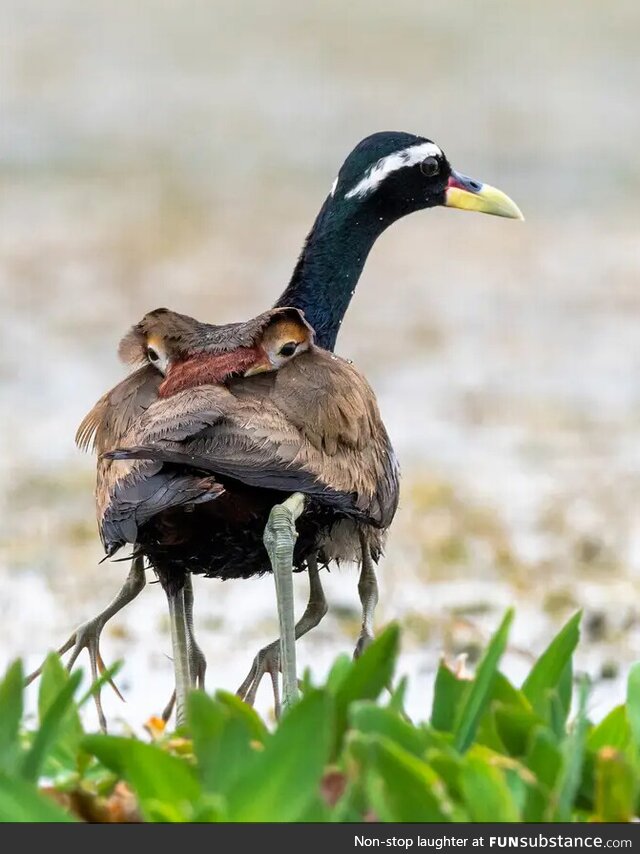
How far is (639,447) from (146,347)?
460 cm

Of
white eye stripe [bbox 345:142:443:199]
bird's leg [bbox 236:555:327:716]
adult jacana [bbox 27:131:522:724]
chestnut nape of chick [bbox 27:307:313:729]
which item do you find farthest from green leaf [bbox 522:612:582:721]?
white eye stripe [bbox 345:142:443:199]

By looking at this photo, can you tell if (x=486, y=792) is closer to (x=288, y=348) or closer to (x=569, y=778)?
(x=569, y=778)

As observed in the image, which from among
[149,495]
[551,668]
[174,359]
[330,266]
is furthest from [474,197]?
[551,668]

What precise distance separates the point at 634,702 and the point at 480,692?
1.13 feet

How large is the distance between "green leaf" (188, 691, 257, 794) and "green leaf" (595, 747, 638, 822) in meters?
0.49

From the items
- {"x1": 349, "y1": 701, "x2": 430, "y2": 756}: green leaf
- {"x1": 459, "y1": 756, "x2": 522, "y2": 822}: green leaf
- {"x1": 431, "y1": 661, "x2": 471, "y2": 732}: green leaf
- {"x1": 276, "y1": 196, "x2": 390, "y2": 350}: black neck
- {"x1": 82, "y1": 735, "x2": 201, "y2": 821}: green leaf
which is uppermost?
{"x1": 276, "y1": 196, "x2": 390, "y2": 350}: black neck

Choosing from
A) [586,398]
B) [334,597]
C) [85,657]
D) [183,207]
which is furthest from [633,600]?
[183,207]

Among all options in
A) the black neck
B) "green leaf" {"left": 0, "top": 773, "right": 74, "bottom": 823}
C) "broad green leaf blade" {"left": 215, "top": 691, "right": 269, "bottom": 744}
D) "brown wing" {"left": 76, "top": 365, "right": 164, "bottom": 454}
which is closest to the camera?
"green leaf" {"left": 0, "top": 773, "right": 74, "bottom": 823}

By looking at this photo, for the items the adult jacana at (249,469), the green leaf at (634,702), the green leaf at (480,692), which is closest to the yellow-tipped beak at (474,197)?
the adult jacana at (249,469)

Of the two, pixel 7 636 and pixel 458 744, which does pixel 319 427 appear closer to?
pixel 458 744

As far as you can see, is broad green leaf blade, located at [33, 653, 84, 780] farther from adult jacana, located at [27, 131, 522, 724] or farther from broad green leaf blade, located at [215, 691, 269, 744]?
adult jacana, located at [27, 131, 522, 724]

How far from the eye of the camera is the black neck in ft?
15.3

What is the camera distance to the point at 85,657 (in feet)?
19.3

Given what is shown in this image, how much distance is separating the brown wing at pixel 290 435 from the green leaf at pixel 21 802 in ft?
3.43
